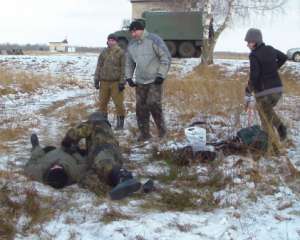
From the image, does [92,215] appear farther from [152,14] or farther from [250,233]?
[152,14]

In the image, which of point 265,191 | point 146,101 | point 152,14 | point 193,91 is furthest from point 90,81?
point 265,191

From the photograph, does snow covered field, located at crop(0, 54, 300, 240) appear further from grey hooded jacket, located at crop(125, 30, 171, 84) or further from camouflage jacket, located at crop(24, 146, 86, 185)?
grey hooded jacket, located at crop(125, 30, 171, 84)

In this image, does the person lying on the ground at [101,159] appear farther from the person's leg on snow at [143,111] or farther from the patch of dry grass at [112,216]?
the person's leg on snow at [143,111]

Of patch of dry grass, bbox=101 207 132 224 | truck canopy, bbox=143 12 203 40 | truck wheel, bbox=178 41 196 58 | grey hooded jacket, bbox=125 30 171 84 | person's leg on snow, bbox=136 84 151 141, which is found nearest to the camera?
patch of dry grass, bbox=101 207 132 224

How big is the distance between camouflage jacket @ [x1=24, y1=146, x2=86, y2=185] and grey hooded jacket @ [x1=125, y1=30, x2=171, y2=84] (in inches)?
85.1

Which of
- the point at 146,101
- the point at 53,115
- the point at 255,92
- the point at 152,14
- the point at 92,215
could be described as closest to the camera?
→ the point at 92,215

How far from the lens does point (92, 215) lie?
13.7ft

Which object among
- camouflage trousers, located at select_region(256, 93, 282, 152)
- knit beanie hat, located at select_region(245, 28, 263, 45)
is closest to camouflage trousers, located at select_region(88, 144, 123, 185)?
camouflage trousers, located at select_region(256, 93, 282, 152)

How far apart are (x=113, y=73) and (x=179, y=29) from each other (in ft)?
59.5

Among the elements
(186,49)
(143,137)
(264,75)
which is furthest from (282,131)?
(186,49)

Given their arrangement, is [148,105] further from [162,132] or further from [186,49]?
[186,49]

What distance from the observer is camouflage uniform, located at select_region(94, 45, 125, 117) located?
8281mm

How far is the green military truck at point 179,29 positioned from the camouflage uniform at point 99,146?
824 inches

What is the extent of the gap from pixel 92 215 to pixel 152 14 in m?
22.9
